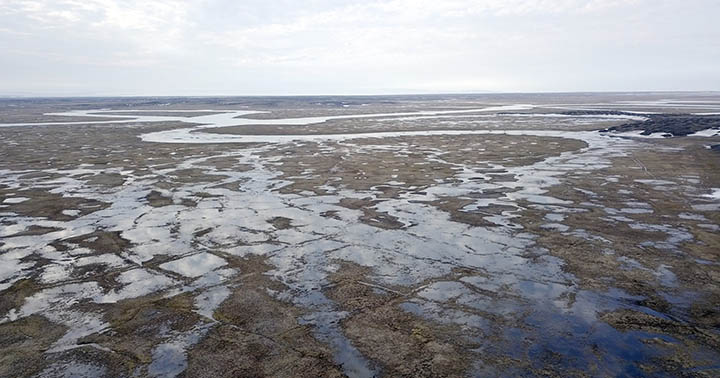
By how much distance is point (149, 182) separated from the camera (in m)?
21.6

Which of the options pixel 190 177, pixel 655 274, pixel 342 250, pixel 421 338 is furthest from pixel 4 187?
pixel 655 274

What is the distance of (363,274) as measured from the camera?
10414 mm

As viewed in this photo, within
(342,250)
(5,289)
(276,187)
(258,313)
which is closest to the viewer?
(258,313)

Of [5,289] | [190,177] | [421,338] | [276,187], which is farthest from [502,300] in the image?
[190,177]

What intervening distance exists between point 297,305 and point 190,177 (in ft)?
51.7

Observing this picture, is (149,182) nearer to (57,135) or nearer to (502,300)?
(502,300)

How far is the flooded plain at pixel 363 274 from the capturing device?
281 inches

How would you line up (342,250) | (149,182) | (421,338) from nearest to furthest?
(421,338) → (342,250) → (149,182)

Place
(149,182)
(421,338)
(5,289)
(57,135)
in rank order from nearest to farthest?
(421,338) < (5,289) < (149,182) < (57,135)

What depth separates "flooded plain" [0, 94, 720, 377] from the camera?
7141mm

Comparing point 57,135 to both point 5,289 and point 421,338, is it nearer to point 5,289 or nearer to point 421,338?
point 5,289

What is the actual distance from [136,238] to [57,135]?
4037 centimetres

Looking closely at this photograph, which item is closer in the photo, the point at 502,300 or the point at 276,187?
the point at 502,300

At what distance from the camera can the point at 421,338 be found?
300 inches
